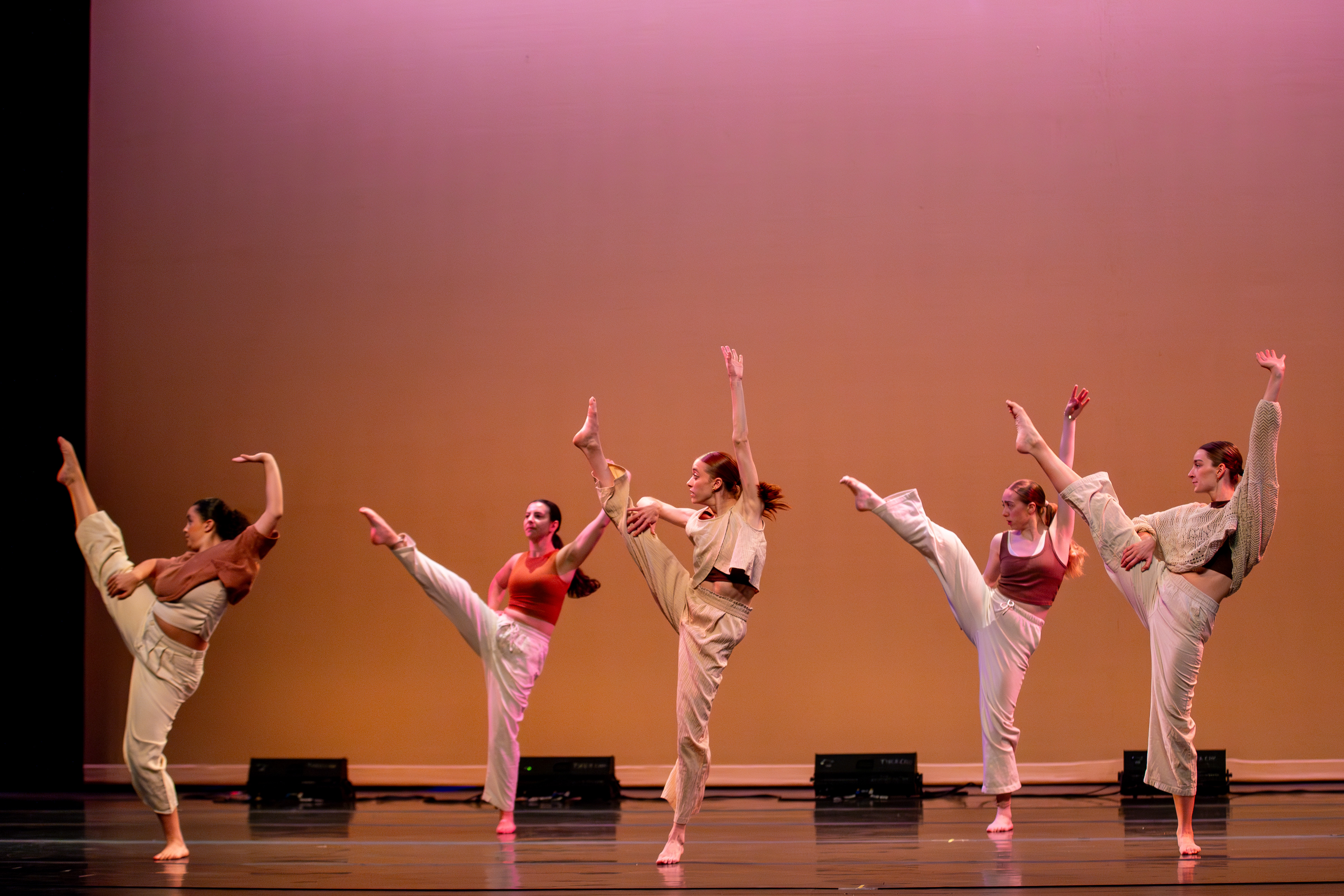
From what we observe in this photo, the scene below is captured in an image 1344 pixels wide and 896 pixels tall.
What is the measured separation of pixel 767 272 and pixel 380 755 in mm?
3211

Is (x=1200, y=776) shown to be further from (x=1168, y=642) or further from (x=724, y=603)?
(x=724, y=603)

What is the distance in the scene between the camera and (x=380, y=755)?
5934mm

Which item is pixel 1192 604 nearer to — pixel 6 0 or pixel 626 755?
pixel 626 755

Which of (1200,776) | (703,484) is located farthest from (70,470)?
(1200,776)

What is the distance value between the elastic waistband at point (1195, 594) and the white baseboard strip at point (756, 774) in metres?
2.24

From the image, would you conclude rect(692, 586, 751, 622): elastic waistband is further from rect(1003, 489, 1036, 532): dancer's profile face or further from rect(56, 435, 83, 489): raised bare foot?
rect(56, 435, 83, 489): raised bare foot

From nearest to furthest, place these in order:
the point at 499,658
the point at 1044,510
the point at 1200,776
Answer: the point at 1044,510 → the point at 499,658 → the point at 1200,776

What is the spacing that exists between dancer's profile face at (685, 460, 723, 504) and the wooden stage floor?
1141 millimetres

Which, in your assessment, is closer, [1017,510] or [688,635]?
[688,635]

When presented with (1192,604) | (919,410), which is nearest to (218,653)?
(919,410)

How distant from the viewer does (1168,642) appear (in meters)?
3.60

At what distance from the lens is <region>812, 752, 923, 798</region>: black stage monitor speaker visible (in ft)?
17.5

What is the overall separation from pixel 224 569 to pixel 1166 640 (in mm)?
3148

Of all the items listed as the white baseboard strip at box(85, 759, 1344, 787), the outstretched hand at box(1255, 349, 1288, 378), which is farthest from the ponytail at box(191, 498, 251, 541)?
the outstretched hand at box(1255, 349, 1288, 378)
